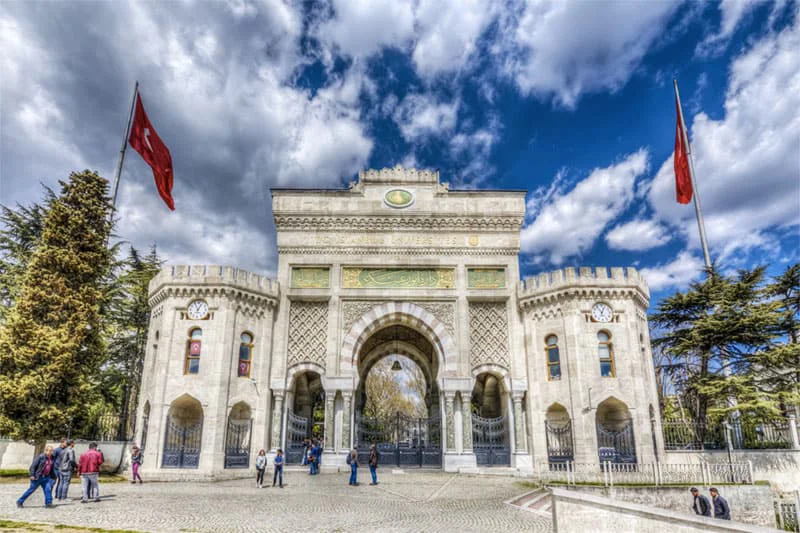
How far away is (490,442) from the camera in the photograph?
765 inches

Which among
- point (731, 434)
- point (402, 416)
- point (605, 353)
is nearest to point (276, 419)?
point (402, 416)

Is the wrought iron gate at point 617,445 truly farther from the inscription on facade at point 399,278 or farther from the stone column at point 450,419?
the inscription on facade at point 399,278

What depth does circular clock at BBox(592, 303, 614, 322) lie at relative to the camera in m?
18.5

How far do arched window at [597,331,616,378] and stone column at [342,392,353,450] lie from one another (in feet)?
30.6

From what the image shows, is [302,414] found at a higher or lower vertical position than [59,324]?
lower

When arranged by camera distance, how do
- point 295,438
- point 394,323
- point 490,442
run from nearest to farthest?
point 490,442
point 295,438
point 394,323

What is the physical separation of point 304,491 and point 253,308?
25.4 ft

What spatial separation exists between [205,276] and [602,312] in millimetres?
14682

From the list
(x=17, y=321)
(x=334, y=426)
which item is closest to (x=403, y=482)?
(x=334, y=426)

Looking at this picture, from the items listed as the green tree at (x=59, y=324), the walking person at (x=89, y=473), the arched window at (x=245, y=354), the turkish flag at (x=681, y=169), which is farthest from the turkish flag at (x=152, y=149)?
the turkish flag at (x=681, y=169)

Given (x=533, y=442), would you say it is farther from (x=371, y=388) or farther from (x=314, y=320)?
(x=371, y=388)

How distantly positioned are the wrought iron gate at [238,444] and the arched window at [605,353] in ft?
42.4

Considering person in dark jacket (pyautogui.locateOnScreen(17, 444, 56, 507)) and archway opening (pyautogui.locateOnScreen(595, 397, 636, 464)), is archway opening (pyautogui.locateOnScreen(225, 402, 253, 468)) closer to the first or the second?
person in dark jacket (pyautogui.locateOnScreen(17, 444, 56, 507))

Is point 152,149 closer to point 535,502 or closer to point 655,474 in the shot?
point 535,502
